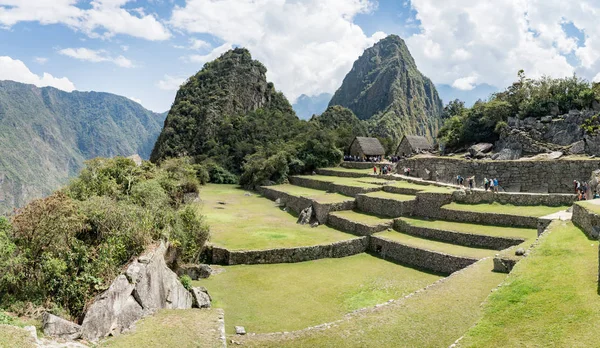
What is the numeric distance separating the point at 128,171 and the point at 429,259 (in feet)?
53.5

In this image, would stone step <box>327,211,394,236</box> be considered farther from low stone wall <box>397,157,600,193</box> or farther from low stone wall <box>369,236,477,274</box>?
low stone wall <box>397,157,600,193</box>

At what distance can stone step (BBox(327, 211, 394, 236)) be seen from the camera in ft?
69.3

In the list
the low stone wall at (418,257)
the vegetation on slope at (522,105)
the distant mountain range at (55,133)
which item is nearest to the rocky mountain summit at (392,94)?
the distant mountain range at (55,133)

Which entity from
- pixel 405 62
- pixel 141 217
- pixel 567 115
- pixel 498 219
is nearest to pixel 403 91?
pixel 405 62

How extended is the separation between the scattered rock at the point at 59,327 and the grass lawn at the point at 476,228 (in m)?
16.4

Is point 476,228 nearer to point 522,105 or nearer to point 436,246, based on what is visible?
point 436,246

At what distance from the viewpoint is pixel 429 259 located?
1683 centimetres

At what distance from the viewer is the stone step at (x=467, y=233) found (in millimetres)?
16670

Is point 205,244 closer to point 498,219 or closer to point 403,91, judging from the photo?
point 498,219

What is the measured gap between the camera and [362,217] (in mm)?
23688

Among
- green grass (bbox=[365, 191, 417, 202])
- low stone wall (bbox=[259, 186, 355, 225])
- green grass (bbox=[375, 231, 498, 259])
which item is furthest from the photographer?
low stone wall (bbox=[259, 186, 355, 225])

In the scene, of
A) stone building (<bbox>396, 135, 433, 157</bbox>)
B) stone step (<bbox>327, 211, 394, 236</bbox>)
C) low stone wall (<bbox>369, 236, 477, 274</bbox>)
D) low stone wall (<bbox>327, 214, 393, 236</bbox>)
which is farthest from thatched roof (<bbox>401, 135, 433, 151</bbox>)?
low stone wall (<bbox>369, 236, 477, 274</bbox>)

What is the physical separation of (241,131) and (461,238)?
5161 centimetres

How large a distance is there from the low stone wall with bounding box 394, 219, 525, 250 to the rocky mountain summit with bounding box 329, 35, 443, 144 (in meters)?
103
